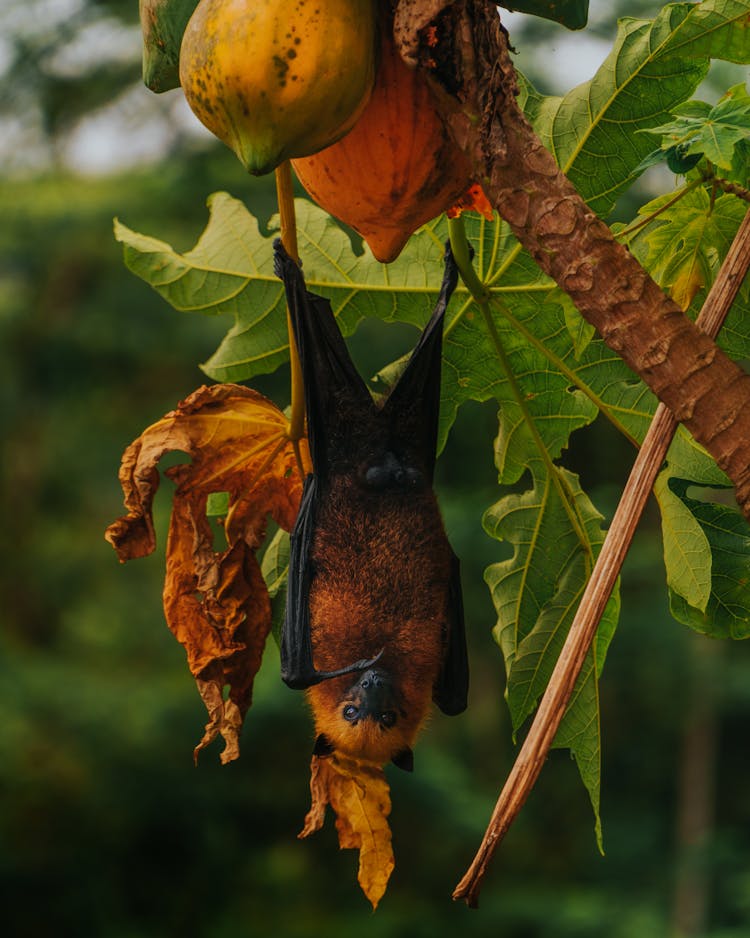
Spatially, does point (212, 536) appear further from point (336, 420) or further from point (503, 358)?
point (503, 358)

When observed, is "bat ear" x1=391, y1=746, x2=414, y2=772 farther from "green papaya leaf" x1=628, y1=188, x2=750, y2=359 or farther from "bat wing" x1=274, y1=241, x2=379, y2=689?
"green papaya leaf" x1=628, y1=188, x2=750, y2=359

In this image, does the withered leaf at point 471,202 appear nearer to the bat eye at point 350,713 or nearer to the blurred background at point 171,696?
the bat eye at point 350,713

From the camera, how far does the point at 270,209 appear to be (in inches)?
385

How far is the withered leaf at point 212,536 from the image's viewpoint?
4.15 ft

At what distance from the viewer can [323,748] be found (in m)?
1.43

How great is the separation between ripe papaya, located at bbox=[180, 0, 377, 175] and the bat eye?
32.0 inches

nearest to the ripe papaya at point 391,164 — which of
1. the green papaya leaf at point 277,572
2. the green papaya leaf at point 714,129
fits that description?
the green papaya leaf at point 714,129

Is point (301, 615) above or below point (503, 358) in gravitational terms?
below

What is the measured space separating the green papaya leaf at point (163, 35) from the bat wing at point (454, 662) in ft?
2.42

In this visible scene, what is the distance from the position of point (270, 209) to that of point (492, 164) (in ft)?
29.9

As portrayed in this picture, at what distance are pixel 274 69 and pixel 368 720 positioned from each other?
90 centimetres

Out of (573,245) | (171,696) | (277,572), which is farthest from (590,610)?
(171,696)

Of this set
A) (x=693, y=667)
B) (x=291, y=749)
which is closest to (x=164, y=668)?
(x=291, y=749)

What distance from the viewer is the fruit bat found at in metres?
1.47
